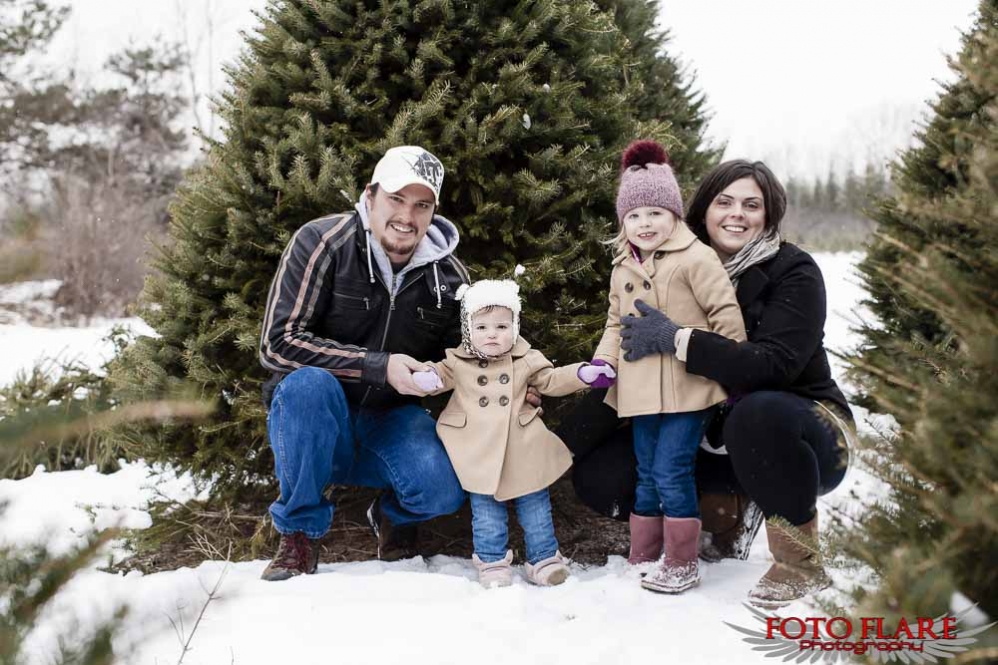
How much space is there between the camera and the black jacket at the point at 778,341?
9.28ft

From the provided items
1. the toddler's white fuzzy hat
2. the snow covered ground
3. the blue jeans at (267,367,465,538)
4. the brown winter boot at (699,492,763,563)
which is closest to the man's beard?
the toddler's white fuzzy hat

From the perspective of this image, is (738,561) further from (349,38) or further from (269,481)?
(349,38)

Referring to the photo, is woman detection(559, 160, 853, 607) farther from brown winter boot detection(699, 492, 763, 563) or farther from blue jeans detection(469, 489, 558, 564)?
blue jeans detection(469, 489, 558, 564)

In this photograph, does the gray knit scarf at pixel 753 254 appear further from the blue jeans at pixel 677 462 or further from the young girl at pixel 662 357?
the blue jeans at pixel 677 462

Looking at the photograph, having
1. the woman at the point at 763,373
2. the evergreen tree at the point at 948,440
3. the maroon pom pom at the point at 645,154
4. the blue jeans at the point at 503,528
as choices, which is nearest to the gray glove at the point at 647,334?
the woman at the point at 763,373

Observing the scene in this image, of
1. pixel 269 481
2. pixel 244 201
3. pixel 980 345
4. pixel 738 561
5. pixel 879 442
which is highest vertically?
pixel 244 201

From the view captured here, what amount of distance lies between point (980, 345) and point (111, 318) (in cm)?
1280

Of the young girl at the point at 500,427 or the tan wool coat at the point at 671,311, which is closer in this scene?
the tan wool coat at the point at 671,311

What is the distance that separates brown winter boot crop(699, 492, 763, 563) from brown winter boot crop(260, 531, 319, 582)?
1707 millimetres

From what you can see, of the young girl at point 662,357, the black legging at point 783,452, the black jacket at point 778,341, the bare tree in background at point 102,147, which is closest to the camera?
the black legging at point 783,452

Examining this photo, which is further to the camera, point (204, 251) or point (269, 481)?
point (269, 481)

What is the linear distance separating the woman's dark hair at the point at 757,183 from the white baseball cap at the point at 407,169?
115 cm

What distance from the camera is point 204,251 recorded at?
3.43m

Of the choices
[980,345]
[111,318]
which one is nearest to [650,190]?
[980,345]
